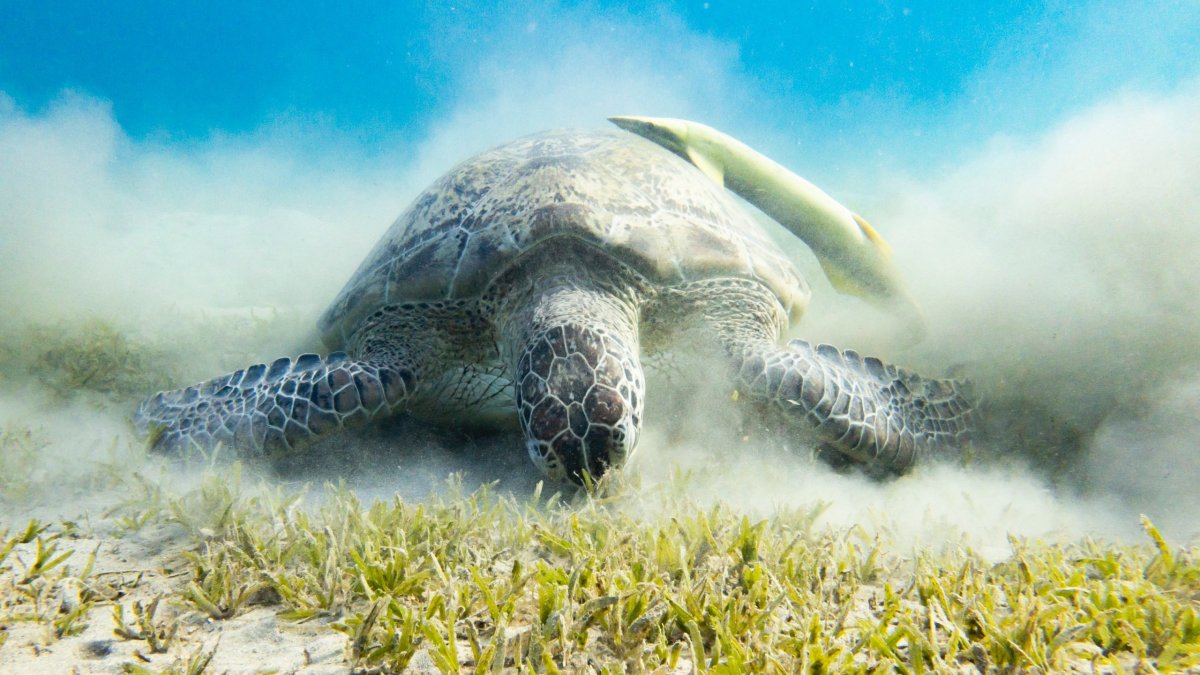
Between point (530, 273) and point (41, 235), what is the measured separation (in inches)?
401

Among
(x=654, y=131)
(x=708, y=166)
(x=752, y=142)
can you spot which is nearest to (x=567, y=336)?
(x=708, y=166)

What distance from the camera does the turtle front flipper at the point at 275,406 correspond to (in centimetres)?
296

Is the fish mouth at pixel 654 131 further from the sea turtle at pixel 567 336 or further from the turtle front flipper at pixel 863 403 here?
the turtle front flipper at pixel 863 403

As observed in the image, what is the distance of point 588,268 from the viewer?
3.57 m

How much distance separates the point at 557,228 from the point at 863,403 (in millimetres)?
2070

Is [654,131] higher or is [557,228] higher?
[654,131]

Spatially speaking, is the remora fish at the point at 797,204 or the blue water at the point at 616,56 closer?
the remora fish at the point at 797,204

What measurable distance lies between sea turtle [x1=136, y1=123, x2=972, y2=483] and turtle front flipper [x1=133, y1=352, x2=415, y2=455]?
1cm

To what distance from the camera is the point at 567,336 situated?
2783mm

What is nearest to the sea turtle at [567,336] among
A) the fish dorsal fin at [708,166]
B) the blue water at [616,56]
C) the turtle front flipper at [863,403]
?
the turtle front flipper at [863,403]

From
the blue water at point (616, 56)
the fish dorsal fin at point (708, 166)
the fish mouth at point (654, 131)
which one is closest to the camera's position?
the fish dorsal fin at point (708, 166)

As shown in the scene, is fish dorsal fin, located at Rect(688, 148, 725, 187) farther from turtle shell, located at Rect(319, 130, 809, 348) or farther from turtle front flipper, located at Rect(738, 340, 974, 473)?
turtle front flipper, located at Rect(738, 340, 974, 473)

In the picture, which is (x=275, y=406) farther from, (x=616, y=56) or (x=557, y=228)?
(x=616, y=56)

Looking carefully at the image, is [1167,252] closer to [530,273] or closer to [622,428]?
[622,428]
